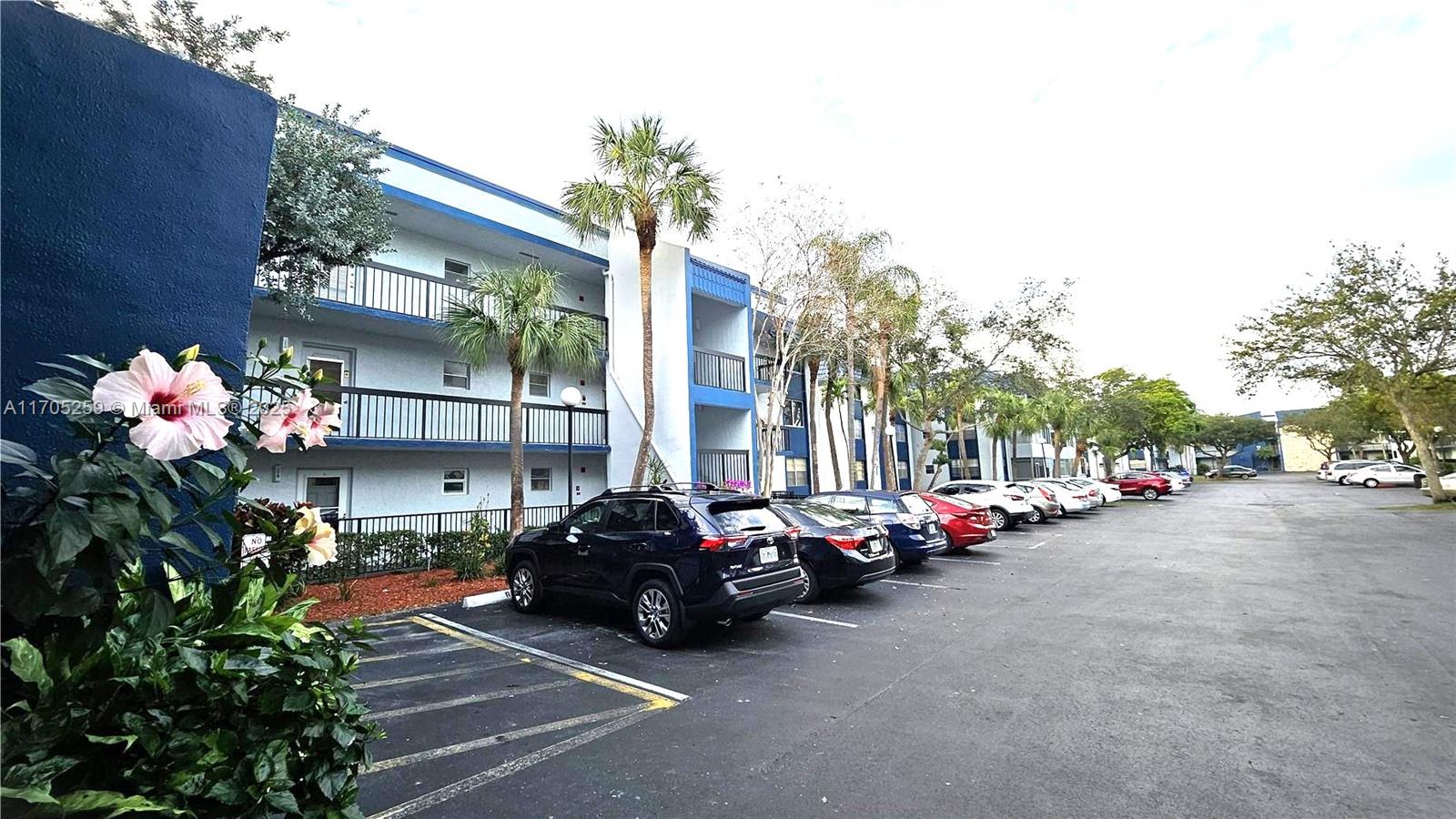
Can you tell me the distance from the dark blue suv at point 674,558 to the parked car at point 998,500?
13080 mm

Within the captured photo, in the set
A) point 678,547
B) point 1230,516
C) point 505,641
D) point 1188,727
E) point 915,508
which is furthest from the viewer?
point 1230,516

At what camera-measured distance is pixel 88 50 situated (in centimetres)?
240

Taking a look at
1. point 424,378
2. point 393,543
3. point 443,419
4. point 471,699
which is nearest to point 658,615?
point 471,699

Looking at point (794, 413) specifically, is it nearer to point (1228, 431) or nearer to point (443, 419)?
point (443, 419)

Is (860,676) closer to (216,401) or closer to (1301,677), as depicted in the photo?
(1301,677)

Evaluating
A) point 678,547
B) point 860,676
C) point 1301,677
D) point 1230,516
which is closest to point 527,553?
point 678,547

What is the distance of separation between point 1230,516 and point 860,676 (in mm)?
22302

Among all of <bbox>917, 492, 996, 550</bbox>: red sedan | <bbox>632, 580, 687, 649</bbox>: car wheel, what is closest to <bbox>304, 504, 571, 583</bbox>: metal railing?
<bbox>632, 580, 687, 649</bbox>: car wheel

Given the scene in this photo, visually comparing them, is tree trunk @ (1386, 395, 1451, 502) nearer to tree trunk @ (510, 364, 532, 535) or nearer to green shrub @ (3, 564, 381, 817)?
tree trunk @ (510, 364, 532, 535)

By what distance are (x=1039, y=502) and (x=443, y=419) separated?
59.2 ft

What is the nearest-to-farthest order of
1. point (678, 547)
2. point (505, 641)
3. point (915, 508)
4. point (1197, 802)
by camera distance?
point (1197, 802) → point (678, 547) → point (505, 641) → point (915, 508)

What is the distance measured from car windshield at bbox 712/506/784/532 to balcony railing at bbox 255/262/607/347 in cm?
728

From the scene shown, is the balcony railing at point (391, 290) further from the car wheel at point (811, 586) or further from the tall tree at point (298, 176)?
the car wheel at point (811, 586)

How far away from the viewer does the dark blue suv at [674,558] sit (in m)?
6.34
